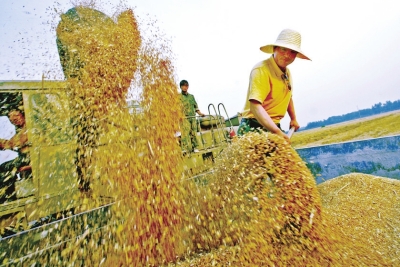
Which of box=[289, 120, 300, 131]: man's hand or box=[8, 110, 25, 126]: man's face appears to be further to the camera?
box=[8, 110, 25, 126]: man's face

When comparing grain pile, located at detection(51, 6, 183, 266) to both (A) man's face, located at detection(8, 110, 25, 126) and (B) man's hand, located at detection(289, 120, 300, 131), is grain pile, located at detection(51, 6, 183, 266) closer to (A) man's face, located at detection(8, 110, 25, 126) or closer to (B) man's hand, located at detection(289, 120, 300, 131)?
(A) man's face, located at detection(8, 110, 25, 126)

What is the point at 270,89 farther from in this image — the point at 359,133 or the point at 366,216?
the point at 359,133

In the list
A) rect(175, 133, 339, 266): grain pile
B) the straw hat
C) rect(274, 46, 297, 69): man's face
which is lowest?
rect(175, 133, 339, 266): grain pile

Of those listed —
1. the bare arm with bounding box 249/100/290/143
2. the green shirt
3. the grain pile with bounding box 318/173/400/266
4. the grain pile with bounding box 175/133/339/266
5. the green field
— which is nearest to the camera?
the grain pile with bounding box 175/133/339/266

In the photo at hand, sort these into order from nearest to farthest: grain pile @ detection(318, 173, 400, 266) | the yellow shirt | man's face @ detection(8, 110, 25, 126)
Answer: grain pile @ detection(318, 173, 400, 266) < the yellow shirt < man's face @ detection(8, 110, 25, 126)

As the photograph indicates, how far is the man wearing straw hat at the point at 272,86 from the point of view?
2430mm

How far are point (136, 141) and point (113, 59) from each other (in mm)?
1287

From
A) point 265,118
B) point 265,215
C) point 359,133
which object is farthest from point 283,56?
point 359,133

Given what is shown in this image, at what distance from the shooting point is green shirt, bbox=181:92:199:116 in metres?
6.67

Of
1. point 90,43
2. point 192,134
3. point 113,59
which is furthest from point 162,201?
point 192,134

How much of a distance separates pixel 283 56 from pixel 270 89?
342 mm

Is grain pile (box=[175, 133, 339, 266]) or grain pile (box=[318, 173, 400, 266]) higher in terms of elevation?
grain pile (box=[175, 133, 339, 266])

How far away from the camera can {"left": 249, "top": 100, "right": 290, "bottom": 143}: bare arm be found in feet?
7.79

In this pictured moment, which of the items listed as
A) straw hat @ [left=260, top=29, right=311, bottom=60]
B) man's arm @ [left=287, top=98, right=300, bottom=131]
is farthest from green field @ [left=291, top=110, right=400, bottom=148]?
straw hat @ [left=260, top=29, right=311, bottom=60]
